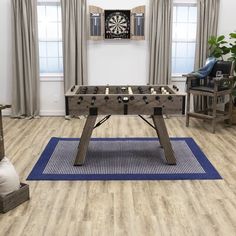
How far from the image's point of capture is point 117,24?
6293 mm

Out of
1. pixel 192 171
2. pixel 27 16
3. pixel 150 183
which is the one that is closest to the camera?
pixel 150 183

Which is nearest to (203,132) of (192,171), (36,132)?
(192,171)

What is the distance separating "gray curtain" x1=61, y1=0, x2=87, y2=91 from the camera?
616 cm

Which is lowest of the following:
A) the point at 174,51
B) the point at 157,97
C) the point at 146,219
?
the point at 146,219

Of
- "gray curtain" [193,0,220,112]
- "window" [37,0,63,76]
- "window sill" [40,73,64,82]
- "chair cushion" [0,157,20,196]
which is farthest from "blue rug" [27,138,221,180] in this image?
"window" [37,0,63,76]

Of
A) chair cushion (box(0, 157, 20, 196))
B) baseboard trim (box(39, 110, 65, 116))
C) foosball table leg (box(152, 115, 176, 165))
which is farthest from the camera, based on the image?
baseboard trim (box(39, 110, 65, 116))

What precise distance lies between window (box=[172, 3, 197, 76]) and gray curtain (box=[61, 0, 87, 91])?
1695mm

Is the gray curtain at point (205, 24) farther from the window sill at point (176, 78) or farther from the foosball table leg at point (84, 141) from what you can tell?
the foosball table leg at point (84, 141)

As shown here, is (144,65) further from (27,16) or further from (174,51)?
(27,16)

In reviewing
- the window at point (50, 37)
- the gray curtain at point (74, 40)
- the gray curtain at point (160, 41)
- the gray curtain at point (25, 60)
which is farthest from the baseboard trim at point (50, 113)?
the gray curtain at point (160, 41)

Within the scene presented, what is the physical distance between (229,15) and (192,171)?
3.63 meters

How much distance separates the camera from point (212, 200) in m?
3.31

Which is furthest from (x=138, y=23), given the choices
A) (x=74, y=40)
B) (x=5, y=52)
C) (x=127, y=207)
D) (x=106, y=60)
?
(x=127, y=207)

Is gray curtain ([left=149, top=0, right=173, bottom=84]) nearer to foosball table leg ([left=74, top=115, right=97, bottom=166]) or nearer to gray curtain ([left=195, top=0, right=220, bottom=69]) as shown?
gray curtain ([left=195, top=0, right=220, bottom=69])
